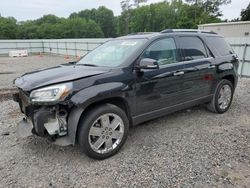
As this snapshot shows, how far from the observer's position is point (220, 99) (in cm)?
497

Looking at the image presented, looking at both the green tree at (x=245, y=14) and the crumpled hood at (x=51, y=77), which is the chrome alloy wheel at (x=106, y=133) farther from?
the green tree at (x=245, y=14)

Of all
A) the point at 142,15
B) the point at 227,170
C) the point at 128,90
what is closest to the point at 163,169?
the point at 227,170

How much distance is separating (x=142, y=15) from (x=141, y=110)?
208 ft

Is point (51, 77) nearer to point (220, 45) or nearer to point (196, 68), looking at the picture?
point (196, 68)

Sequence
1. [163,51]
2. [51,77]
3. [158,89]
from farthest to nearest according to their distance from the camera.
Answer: [163,51]
[158,89]
[51,77]

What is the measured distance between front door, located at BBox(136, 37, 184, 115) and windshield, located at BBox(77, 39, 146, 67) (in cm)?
26

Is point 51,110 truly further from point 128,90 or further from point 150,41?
point 150,41

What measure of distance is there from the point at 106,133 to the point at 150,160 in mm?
737

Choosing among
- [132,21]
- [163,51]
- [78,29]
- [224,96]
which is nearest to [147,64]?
[163,51]

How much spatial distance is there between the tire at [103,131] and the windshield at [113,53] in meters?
0.79

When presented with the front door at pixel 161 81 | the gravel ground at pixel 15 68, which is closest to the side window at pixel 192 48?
the front door at pixel 161 81

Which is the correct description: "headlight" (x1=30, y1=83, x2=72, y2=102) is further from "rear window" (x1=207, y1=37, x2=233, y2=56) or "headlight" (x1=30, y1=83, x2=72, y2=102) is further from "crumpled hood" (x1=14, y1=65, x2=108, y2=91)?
"rear window" (x1=207, y1=37, x2=233, y2=56)

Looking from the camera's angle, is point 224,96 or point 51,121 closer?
point 51,121

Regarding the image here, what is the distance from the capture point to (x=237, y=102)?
19.2ft
